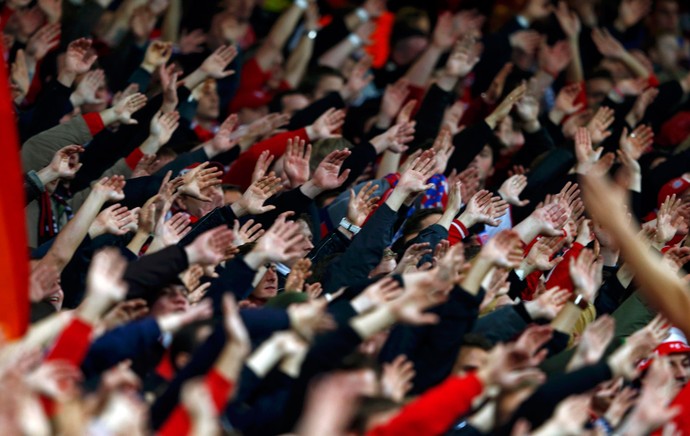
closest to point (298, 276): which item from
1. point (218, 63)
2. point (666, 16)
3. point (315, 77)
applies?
point (218, 63)

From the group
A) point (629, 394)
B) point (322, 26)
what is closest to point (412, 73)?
point (322, 26)

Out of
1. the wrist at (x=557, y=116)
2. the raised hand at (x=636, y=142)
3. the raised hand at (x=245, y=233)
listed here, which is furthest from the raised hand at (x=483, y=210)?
the wrist at (x=557, y=116)

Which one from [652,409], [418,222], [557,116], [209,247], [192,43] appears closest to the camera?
[652,409]

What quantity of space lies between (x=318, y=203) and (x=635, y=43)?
13.5 feet

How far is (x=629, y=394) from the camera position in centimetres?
497

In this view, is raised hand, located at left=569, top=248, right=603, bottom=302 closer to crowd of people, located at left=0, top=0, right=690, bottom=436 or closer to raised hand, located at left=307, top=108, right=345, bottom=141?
crowd of people, located at left=0, top=0, right=690, bottom=436

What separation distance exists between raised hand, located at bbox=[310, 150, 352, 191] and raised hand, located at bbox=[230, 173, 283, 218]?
0.32 m

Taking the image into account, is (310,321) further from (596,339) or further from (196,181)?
(196,181)

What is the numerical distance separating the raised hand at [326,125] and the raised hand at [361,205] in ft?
2.87

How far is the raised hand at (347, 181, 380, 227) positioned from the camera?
20.4ft

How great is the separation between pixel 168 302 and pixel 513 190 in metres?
2.52

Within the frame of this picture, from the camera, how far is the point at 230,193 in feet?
21.7

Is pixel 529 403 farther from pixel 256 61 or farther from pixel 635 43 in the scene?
pixel 635 43

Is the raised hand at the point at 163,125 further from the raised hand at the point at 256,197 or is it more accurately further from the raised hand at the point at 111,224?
the raised hand at the point at 111,224
